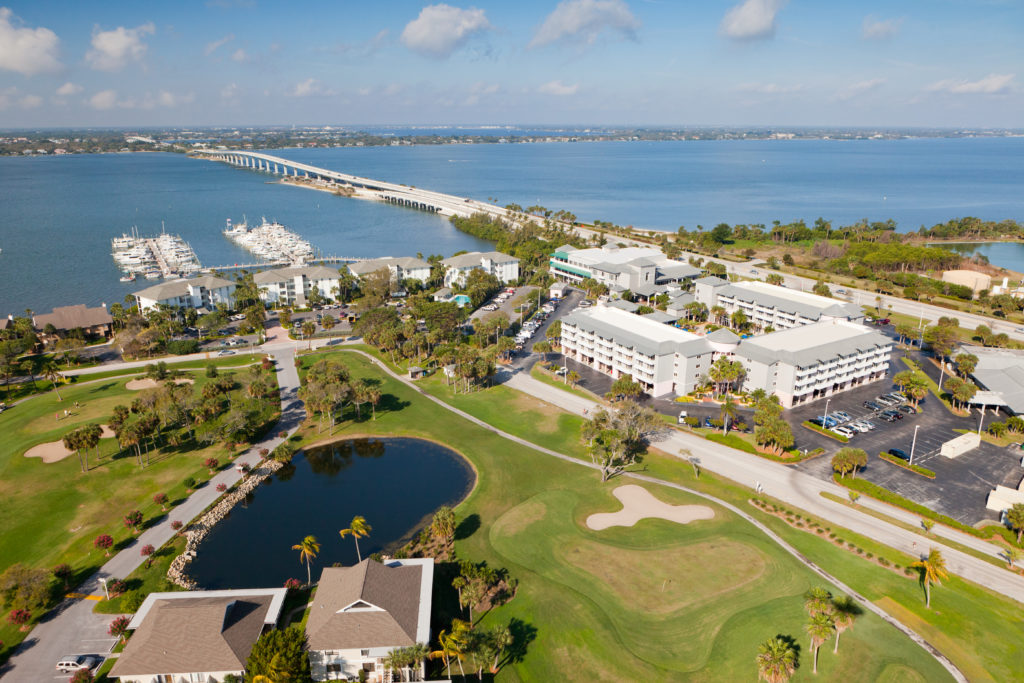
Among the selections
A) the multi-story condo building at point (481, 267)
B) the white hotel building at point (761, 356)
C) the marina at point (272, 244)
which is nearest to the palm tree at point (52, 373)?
the marina at point (272, 244)

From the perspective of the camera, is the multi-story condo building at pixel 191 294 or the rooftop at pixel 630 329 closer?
the rooftop at pixel 630 329

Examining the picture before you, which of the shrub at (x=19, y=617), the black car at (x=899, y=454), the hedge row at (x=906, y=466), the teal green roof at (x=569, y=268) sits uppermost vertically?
the teal green roof at (x=569, y=268)

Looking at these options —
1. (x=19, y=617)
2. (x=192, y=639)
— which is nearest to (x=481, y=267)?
(x=19, y=617)

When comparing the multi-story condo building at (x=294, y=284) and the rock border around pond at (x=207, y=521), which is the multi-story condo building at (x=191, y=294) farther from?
the rock border around pond at (x=207, y=521)

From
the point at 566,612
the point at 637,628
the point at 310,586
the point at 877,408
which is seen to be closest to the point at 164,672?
the point at 310,586

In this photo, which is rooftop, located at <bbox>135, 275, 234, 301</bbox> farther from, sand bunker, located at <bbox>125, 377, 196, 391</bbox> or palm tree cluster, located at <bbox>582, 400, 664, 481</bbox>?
palm tree cluster, located at <bbox>582, 400, 664, 481</bbox>

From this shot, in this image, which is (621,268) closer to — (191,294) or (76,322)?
(191,294)
